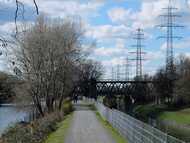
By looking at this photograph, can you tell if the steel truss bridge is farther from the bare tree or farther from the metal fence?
the metal fence

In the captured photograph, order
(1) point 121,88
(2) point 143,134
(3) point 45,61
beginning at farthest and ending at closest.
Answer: (1) point 121,88
(3) point 45,61
(2) point 143,134

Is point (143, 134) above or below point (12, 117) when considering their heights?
above

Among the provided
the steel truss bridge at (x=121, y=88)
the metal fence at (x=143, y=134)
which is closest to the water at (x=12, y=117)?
the metal fence at (x=143, y=134)

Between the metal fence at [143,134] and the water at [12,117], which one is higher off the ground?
the metal fence at [143,134]

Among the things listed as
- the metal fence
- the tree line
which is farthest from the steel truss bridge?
the metal fence

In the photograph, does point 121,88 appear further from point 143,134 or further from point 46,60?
point 143,134

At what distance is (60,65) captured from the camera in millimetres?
63000

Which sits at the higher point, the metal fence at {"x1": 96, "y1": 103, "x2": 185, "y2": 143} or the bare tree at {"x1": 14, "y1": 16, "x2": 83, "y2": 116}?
the bare tree at {"x1": 14, "y1": 16, "x2": 83, "y2": 116}

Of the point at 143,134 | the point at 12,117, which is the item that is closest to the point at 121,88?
the point at 12,117

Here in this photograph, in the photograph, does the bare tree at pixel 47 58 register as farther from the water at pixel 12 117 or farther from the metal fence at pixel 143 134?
the metal fence at pixel 143 134

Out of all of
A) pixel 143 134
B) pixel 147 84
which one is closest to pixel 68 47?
pixel 143 134

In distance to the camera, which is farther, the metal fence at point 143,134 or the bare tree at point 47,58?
the bare tree at point 47,58

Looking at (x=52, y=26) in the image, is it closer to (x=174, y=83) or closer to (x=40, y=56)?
(x=40, y=56)

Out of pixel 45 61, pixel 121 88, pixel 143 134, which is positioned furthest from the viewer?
pixel 121 88
